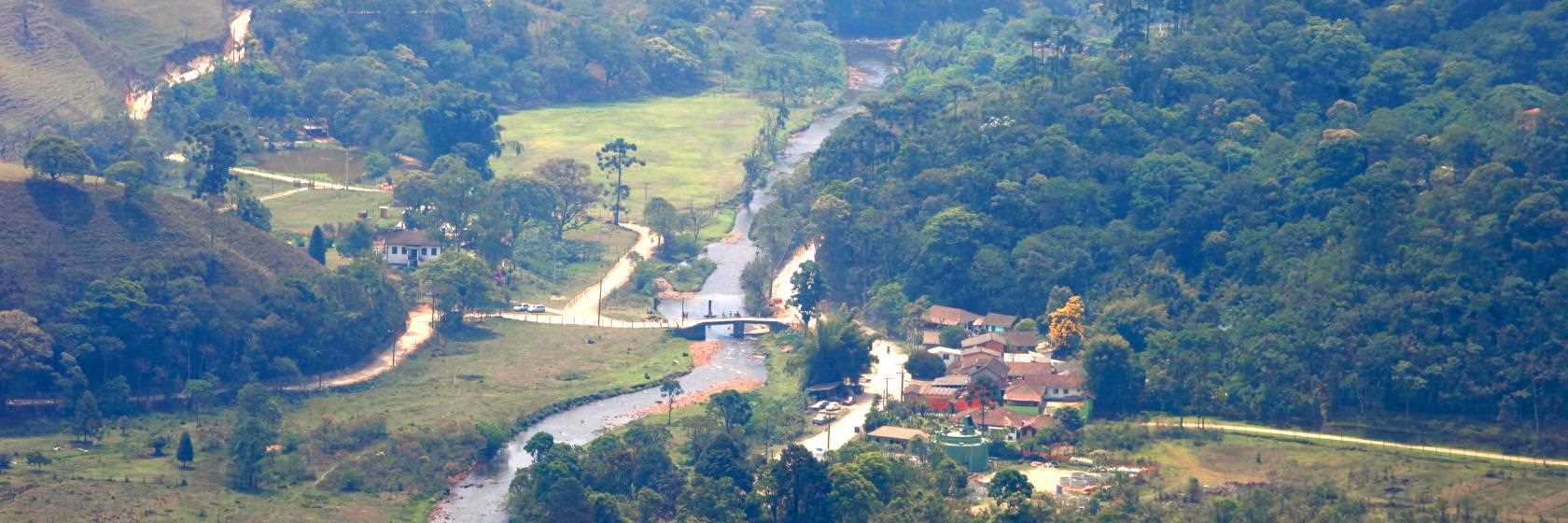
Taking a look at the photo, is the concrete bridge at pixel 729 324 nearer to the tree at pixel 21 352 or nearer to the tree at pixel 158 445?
the tree at pixel 158 445

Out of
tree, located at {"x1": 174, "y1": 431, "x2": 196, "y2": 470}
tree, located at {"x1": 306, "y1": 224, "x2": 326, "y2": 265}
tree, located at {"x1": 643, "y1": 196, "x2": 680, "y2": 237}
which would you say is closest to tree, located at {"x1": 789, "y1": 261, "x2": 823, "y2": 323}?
tree, located at {"x1": 643, "y1": 196, "x2": 680, "y2": 237}

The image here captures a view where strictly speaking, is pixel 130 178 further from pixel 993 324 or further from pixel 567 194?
pixel 993 324

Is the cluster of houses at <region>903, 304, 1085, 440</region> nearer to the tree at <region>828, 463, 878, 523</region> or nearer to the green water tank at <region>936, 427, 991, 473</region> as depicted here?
the green water tank at <region>936, 427, 991, 473</region>

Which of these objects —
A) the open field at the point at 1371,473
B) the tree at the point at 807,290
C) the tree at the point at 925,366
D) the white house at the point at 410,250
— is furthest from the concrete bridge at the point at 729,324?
the open field at the point at 1371,473

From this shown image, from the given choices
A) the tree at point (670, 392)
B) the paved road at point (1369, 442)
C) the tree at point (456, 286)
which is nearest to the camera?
the paved road at point (1369, 442)

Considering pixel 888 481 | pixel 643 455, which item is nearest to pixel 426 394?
pixel 643 455
